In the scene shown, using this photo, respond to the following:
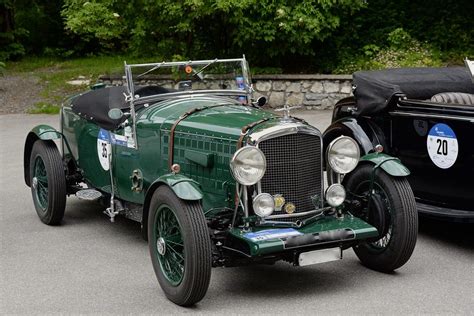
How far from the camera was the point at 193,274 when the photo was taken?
487 centimetres

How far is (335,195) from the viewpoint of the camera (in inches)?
218

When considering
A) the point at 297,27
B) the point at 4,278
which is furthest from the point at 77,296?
the point at 297,27

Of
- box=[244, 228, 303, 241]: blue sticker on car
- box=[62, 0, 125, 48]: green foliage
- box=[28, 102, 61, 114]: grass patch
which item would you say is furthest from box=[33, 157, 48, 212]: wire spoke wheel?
box=[62, 0, 125, 48]: green foliage

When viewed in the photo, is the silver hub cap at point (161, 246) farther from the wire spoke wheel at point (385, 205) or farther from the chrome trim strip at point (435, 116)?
the chrome trim strip at point (435, 116)

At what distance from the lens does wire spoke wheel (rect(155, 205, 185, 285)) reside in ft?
16.9

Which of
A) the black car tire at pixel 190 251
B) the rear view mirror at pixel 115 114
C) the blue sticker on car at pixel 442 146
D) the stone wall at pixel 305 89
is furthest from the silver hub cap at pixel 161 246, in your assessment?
the stone wall at pixel 305 89

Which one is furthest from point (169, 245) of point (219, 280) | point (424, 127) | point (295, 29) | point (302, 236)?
point (295, 29)

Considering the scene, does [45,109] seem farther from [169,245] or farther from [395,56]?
[169,245]

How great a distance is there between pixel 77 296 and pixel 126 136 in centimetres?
168

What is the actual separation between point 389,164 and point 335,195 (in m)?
0.54

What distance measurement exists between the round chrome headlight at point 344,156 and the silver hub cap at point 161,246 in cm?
137

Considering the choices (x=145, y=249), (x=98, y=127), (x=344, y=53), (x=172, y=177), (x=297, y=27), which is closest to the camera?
(x=172, y=177)

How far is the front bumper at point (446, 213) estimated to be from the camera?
6.11 m

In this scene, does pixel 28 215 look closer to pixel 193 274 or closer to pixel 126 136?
pixel 126 136
